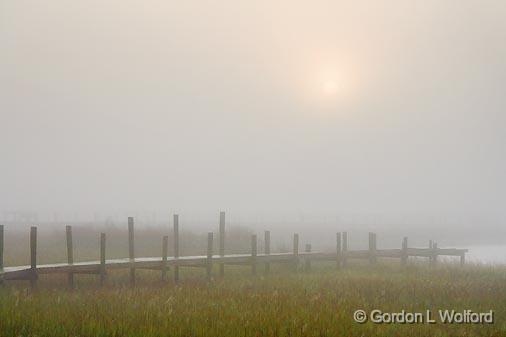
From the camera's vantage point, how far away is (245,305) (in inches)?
622

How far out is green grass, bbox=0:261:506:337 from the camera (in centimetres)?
1272

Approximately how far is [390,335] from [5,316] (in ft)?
26.9

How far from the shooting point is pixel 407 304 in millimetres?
17359

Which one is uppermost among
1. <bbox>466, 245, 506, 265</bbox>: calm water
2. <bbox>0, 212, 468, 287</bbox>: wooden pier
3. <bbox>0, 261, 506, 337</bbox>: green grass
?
<bbox>0, 212, 468, 287</bbox>: wooden pier

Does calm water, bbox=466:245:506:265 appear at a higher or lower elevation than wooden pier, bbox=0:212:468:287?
lower

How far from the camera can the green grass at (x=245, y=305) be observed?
12719 millimetres

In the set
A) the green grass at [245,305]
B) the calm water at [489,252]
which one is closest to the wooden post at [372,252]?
the green grass at [245,305]

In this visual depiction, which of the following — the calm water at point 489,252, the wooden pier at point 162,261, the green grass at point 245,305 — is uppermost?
the wooden pier at point 162,261

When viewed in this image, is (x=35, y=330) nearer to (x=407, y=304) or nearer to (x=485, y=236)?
(x=407, y=304)

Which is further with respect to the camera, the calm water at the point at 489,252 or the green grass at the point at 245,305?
the calm water at the point at 489,252

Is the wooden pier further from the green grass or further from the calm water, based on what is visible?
the calm water

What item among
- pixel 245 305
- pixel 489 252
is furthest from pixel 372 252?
pixel 489 252

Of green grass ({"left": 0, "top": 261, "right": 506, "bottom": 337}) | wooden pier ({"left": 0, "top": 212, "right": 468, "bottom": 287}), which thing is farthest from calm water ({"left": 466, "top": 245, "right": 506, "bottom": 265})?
green grass ({"left": 0, "top": 261, "right": 506, "bottom": 337})

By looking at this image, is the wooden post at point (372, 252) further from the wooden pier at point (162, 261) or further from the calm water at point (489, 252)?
the calm water at point (489, 252)
